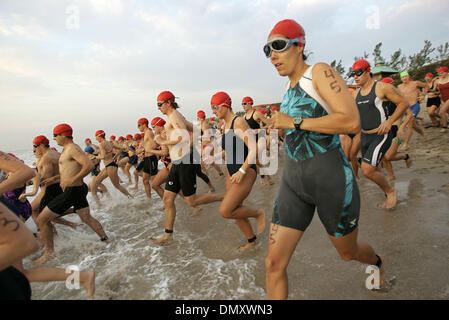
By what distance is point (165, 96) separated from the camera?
4512 mm

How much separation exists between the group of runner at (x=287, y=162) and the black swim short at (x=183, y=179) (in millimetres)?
18

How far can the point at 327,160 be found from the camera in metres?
1.74

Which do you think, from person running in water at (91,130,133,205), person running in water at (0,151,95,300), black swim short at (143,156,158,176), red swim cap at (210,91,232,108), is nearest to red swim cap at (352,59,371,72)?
red swim cap at (210,91,232,108)

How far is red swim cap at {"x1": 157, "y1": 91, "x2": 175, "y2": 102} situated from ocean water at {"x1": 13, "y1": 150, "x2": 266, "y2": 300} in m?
2.68

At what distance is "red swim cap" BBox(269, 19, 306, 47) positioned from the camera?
5.75 ft

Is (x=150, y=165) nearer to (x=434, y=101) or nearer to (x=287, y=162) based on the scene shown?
(x=287, y=162)

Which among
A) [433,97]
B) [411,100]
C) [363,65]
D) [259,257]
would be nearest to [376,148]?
[363,65]

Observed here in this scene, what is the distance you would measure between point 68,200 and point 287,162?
13.3 ft

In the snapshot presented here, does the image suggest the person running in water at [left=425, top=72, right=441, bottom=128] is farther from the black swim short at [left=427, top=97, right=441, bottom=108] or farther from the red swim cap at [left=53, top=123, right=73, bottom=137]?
the red swim cap at [left=53, top=123, right=73, bottom=137]

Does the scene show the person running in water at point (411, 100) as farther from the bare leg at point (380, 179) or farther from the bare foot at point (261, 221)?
the bare foot at point (261, 221)
